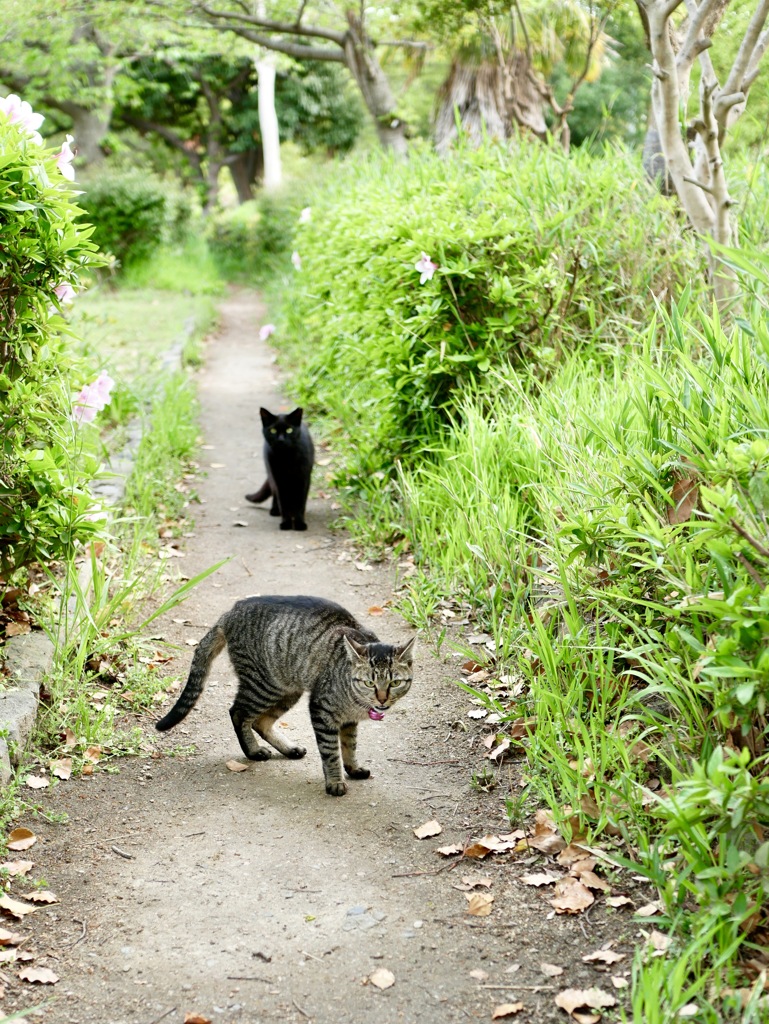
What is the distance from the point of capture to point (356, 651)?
12.4 feet

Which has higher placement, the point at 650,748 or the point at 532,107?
the point at 532,107

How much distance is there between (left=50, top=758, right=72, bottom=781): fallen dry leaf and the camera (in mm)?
3908

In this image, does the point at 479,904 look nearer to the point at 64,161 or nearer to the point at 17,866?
the point at 17,866

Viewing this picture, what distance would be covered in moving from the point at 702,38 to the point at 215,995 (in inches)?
202

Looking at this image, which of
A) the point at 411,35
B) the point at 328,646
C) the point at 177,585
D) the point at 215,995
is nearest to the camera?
the point at 215,995

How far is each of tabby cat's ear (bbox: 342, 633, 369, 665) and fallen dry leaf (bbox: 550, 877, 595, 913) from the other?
1.06m

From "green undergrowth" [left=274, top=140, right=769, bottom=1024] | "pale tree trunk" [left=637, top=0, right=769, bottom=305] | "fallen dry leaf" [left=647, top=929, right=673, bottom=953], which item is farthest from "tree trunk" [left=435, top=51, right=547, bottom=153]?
"fallen dry leaf" [left=647, top=929, right=673, bottom=953]

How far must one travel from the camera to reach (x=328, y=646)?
402 centimetres

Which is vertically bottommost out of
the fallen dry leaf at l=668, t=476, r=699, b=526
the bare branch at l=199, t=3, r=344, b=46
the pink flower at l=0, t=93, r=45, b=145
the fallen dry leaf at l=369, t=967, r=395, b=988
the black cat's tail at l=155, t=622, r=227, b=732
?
the fallen dry leaf at l=369, t=967, r=395, b=988

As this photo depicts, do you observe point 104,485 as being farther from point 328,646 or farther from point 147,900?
point 147,900

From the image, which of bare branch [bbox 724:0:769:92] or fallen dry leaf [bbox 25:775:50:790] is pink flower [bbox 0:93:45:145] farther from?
bare branch [bbox 724:0:769:92]

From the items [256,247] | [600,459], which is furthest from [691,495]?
[256,247]

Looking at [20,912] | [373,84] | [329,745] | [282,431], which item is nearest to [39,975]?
[20,912]

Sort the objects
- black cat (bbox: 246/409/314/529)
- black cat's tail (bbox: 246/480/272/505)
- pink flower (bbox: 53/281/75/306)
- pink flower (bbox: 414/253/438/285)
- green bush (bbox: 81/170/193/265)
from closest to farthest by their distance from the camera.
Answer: pink flower (bbox: 53/281/75/306)
pink flower (bbox: 414/253/438/285)
black cat (bbox: 246/409/314/529)
black cat's tail (bbox: 246/480/272/505)
green bush (bbox: 81/170/193/265)
